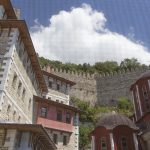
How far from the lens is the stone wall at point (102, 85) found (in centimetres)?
6869

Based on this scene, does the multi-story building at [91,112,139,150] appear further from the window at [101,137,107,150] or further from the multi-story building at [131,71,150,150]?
the multi-story building at [131,71,150,150]

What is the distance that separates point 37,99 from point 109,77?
147ft

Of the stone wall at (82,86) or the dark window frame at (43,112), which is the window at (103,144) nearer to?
the dark window frame at (43,112)

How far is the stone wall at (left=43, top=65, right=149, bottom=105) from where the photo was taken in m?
68.7

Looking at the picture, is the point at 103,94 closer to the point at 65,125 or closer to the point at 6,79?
the point at 65,125

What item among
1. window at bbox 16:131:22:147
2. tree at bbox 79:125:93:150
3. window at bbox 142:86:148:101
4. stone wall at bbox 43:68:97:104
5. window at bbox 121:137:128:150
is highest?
stone wall at bbox 43:68:97:104

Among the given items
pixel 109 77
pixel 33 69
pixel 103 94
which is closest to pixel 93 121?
pixel 103 94

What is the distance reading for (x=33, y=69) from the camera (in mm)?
29297

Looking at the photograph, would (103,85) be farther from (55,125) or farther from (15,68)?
(15,68)

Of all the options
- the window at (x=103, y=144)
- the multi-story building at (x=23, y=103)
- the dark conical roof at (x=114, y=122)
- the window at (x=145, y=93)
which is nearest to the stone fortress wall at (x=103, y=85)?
the multi-story building at (x=23, y=103)

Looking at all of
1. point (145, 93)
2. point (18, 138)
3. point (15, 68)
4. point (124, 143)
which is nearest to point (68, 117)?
point (124, 143)

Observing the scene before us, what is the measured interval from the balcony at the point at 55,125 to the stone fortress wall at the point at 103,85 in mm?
33453

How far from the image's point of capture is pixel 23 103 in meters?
25.2

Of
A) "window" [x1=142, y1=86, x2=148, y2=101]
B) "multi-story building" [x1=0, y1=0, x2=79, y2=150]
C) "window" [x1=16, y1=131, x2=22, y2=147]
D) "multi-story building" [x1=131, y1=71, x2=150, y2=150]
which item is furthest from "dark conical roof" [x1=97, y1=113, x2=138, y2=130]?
"window" [x1=16, y1=131, x2=22, y2=147]
